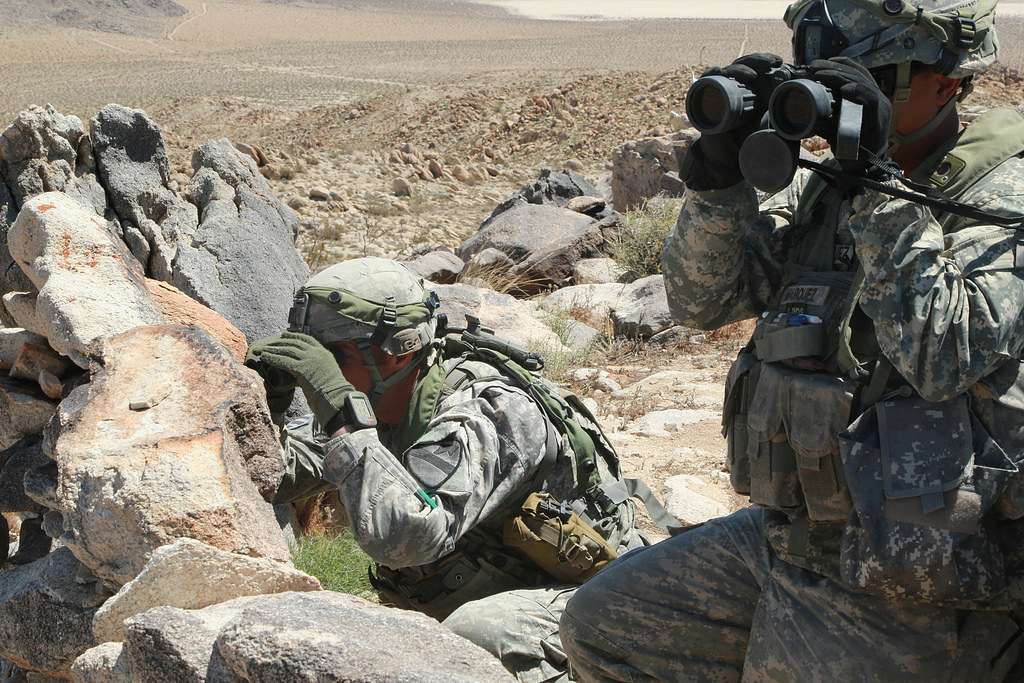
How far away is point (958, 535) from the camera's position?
2406 millimetres

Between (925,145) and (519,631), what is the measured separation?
169 centimetres

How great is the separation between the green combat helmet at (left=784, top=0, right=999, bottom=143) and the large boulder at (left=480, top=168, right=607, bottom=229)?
9966 mm

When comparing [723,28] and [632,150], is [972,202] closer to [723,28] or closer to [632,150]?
[632,150]

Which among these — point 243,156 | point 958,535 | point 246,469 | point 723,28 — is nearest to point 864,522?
point 958,535

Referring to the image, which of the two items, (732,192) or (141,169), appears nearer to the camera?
(732,192)

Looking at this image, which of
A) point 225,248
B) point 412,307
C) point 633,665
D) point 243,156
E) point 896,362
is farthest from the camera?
point 243,156

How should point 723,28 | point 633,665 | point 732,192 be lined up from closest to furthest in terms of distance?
point 732,192, point 633,665, point 723,28

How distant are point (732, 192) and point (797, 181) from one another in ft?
1.24

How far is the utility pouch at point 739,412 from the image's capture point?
9.00 feet

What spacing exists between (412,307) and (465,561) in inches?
31.1

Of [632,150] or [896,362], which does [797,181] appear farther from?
[632,150]

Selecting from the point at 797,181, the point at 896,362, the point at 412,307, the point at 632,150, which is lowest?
the point at 632,150

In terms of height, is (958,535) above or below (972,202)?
below

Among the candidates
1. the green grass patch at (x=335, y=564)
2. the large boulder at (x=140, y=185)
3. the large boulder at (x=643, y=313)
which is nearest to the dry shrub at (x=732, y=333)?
the large boulder at (x=643, y=313)
